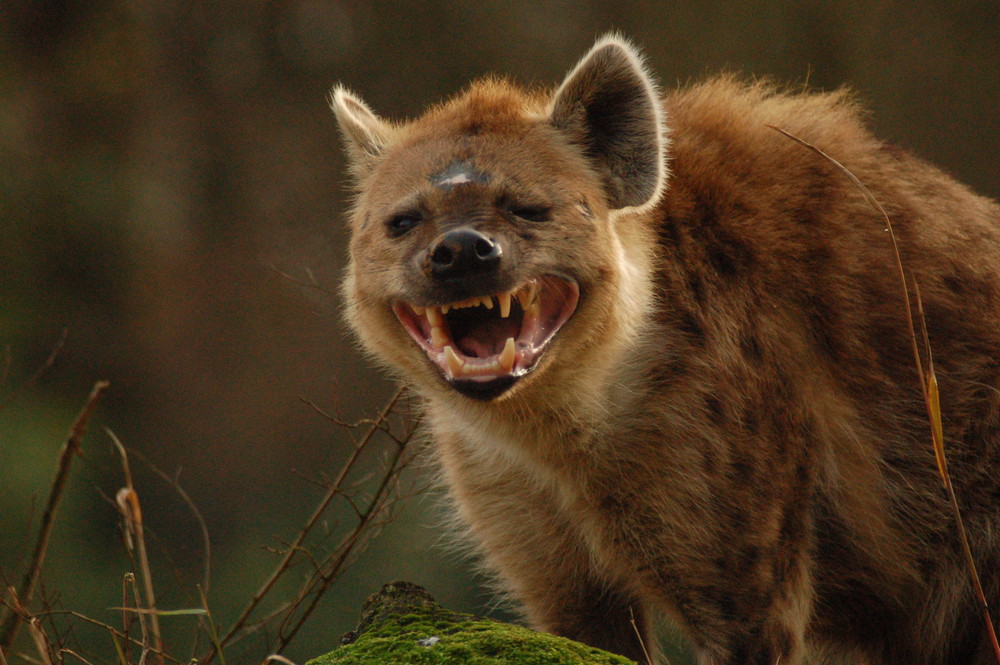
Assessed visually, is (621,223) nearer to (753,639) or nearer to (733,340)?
(733,340)

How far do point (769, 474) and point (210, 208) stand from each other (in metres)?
7.23

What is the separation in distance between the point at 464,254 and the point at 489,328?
285 mm

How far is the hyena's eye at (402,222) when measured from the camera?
3.21 meters

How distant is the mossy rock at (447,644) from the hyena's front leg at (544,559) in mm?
675

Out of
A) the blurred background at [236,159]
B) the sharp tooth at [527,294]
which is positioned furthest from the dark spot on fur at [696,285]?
the blurred background at [236,159]

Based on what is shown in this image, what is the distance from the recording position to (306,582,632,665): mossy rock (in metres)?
2.59

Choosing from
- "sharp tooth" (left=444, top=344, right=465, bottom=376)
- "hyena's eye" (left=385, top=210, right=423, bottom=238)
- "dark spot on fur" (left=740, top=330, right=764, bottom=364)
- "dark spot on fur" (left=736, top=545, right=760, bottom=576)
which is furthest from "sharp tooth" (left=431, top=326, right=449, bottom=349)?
"dark spot on fur" (left=736, top=545, right=760, bottom=576)

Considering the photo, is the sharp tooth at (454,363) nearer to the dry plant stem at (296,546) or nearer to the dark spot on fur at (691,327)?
the dry plant stem at (296,546)

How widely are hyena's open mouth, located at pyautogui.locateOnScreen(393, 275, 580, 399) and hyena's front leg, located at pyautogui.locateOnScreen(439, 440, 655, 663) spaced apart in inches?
20.2

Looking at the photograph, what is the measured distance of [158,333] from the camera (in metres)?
9.67

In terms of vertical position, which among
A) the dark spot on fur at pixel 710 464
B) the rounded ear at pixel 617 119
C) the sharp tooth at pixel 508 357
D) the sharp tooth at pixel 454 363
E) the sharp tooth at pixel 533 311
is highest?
the rounded ear at pixel 617 119

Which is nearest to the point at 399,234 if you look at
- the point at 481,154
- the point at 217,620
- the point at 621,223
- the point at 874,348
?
the point at 481,154

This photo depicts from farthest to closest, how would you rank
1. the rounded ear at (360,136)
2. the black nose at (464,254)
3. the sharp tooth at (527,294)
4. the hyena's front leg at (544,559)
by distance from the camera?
the rounded ear at (360,136)
the hyena's front leg at (544,559)
the sharp tooth at (527,294)
the black nose at (464,254)

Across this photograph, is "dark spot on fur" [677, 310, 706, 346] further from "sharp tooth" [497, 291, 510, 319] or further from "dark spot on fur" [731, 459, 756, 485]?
"sharp tooth" [497, 291, 510, 319]
